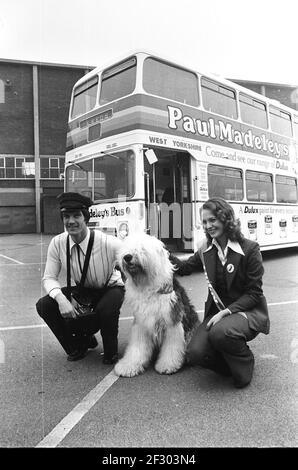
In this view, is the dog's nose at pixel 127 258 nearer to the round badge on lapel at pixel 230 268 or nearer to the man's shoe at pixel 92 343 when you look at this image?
the round badge on lapel at pixel 230 268

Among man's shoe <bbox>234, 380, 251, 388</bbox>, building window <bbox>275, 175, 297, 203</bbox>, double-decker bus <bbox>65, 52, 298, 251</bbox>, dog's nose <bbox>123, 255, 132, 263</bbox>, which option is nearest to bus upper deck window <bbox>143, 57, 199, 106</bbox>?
double-decker bus <bbox>65, 52, 298, 251</bbox>

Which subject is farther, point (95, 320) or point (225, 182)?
point (225, 182)

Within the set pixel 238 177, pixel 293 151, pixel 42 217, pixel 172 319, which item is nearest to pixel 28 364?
pixel 172 319

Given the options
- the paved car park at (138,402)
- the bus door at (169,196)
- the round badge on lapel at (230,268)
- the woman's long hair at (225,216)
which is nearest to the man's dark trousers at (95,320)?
the paved car park at (138,402)

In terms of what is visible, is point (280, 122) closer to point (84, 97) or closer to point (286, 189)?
point (286, 189)

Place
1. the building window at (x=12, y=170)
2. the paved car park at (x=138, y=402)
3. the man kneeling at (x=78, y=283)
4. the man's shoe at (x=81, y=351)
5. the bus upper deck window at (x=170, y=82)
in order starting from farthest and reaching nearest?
the building window at (x=12, y=170), the bus upper deck window at (x=170, y=82), the man's shoe at (x=81, y=351), the man kneeling at (x=78, y=283), the paved car park at (x=138, y=402)

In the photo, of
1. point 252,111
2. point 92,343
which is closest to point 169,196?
point 252,111

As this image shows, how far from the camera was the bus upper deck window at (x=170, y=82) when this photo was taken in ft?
22.0

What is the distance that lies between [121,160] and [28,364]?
429cm

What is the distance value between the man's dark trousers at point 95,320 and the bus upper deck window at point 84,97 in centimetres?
514

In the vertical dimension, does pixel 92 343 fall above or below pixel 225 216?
below

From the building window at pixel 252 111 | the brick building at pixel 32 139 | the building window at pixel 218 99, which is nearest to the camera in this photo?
the brick building at pixel 32 139

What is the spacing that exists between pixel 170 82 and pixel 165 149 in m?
1.46

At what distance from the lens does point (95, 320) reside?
2980 millimetres
